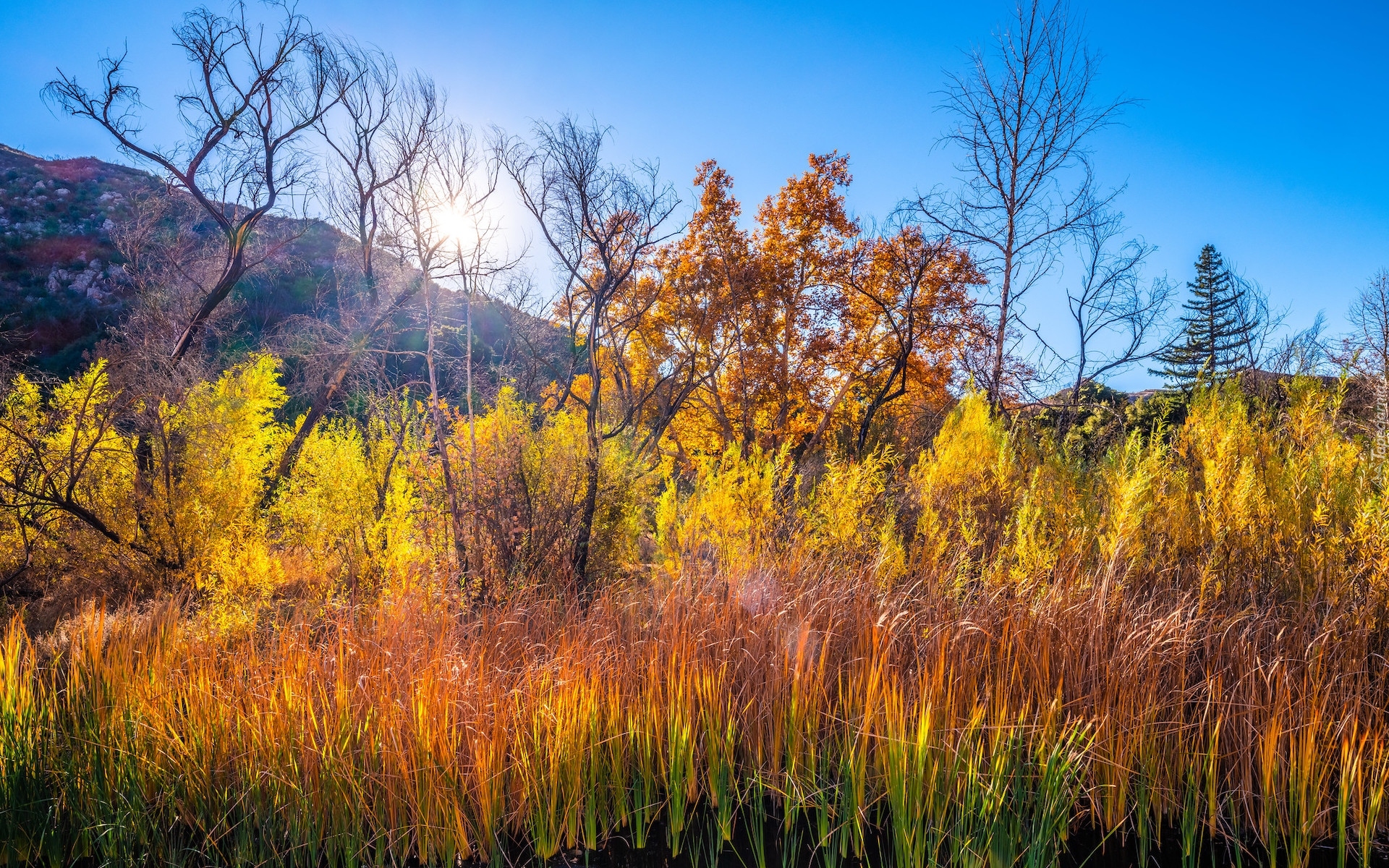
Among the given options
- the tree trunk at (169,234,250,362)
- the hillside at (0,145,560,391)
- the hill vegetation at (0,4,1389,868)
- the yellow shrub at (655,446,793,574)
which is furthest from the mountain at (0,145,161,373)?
the yellow shrub at (655,446,793,574)

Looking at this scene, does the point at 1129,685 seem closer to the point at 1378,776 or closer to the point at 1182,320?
the point at 1378,776

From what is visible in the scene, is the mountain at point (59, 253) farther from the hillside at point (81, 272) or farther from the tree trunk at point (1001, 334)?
the tree trunk at point (1001, 334)

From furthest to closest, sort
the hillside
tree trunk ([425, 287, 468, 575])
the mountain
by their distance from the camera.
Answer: the mountain
the hillside
tree trunk ([425, 287, 468, 575])

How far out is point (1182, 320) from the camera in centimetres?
1059

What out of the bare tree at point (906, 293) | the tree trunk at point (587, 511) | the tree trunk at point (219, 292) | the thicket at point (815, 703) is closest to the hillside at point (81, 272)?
the tree trunk at point (219, 292)

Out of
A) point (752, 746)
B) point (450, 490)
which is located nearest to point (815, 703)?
point (752, 746)

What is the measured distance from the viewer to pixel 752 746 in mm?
3006

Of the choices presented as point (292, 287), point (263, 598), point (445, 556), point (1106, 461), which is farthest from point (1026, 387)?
point (292, 287)

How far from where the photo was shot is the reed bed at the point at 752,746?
8.22ft

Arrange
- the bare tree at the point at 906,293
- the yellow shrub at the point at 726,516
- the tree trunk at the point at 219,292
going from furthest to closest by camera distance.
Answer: the bare tree at the point at 906,293 < the tree trunk at the point at 219,292 < the yellow shrub at the point at 726,516

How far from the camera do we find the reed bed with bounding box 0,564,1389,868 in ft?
8.22

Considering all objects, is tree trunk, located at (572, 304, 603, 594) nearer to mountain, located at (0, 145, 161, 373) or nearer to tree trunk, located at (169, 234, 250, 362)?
A: tree trunk, located at (169, 234, 250, 362)

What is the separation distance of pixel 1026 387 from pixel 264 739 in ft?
38.3

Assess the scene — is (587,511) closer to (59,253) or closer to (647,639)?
(647,639)
